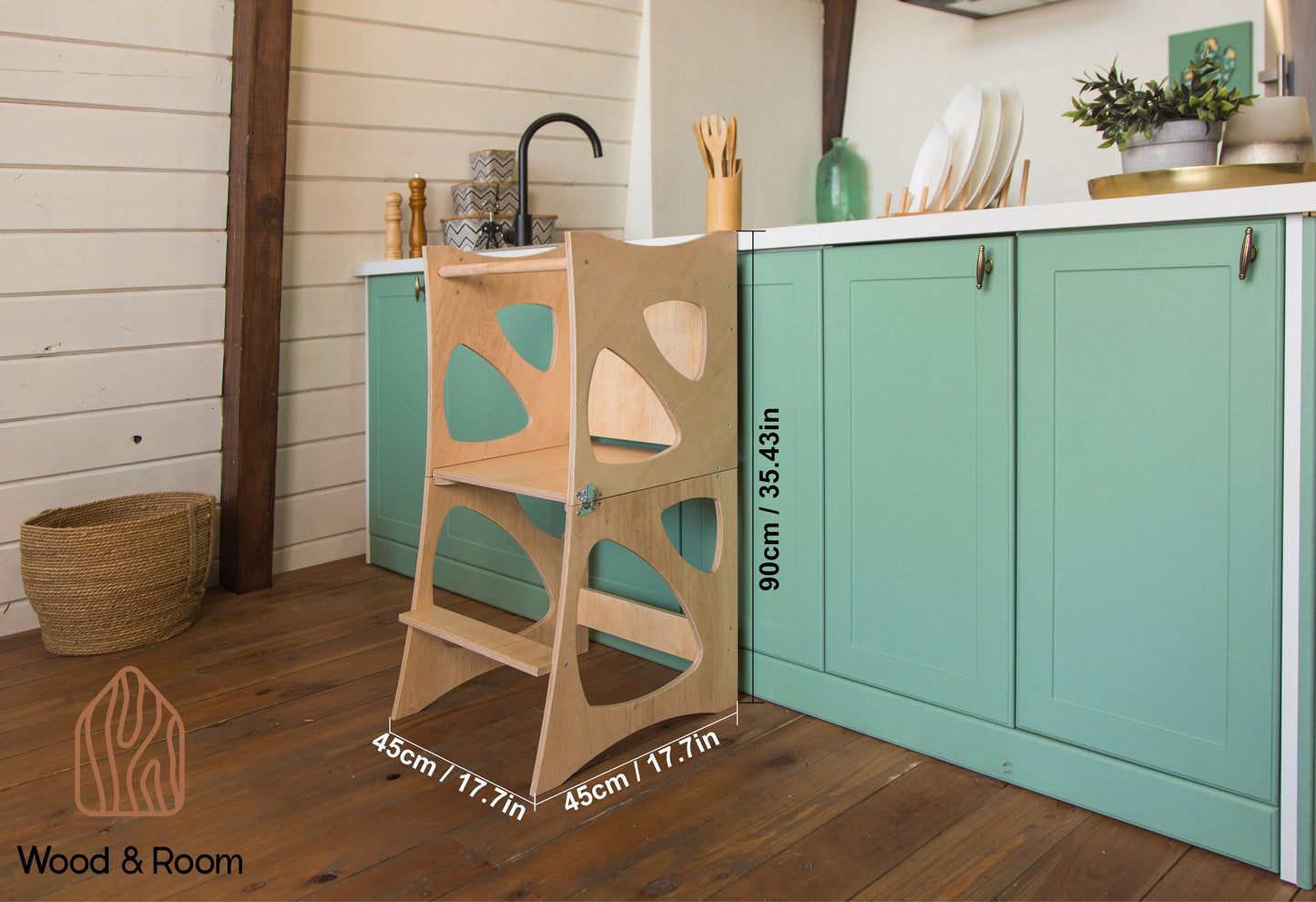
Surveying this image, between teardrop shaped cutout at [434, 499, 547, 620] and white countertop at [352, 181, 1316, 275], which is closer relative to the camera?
white countertop at [352, 181, 1316, 275]

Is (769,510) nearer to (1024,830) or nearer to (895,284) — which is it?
(895,284)

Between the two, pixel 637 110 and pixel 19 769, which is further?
pixel 637 110

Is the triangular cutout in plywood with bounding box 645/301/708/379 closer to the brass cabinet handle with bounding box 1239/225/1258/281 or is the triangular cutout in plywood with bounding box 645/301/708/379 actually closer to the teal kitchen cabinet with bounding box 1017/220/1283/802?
the teal kitchen cabinet with bounding box 1017/220/1283/802

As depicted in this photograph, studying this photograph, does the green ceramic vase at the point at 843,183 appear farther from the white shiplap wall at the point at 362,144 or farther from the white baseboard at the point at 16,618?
the white baseboard at the point at 16,618

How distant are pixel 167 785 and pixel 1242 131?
198cm

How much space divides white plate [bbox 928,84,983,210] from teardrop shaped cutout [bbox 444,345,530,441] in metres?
1.18

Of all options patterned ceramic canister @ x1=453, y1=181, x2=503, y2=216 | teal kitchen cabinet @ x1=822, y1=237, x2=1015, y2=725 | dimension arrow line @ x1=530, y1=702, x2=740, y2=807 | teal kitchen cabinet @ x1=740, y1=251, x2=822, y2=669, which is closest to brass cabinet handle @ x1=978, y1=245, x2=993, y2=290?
teal kitchen cabinet @ x1=822, y1=237, x2=1015, y2=725

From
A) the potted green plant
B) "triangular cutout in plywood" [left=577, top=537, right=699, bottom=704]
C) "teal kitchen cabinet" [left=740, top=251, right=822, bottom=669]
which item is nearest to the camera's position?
the potted green plant

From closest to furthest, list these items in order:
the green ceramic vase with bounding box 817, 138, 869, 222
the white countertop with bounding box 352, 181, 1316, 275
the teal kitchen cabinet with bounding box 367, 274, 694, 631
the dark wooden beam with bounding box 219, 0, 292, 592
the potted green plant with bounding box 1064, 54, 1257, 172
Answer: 1. the white countertop with bounding box 352, 181, 1316, 275
2. the potted green plant with bounding box 1064, 54, 1257, 172
3. the teal kitchen cabinet with bounding box 367, 274, 694, 631
4. the dark wooden beam with bounding box 219, 0, 292, 592
5. the green ceramic vase with bounding box 817, 138, 869, 222

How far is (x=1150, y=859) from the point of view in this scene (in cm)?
142

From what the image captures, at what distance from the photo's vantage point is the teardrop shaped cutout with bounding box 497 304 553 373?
7.72 ft

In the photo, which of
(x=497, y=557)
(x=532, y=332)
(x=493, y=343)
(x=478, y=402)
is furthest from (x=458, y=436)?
(x=493, y=343)

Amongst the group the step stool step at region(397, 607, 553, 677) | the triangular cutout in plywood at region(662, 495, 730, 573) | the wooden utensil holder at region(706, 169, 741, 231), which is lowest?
the step stool step at region(397, 607, 553, 677)

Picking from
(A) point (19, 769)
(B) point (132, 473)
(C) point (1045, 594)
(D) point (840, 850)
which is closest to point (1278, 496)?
(C) point (1045, 594)
